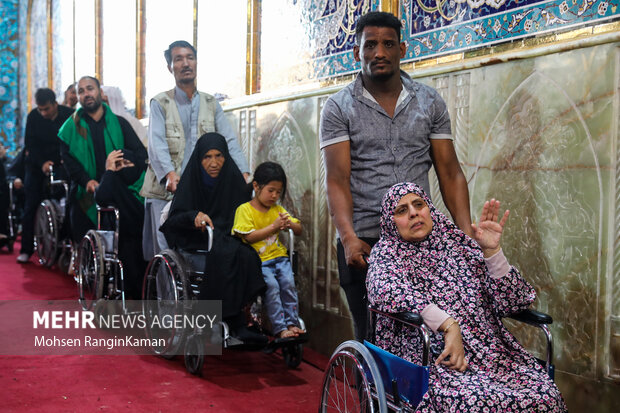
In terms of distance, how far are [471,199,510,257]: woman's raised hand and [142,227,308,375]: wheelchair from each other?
1462mm

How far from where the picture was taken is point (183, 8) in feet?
20.6

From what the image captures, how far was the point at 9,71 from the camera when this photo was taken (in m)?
11.1

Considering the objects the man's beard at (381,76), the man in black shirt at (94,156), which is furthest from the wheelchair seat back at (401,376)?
the man in black shirt at (94,156)

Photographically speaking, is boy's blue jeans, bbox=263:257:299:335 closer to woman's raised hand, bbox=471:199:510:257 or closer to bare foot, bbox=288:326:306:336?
bare foot, bbox=288:326:306:336

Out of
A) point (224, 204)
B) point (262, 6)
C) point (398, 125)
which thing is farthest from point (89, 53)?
point (398, 125)

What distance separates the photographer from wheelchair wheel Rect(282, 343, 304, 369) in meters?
3.66

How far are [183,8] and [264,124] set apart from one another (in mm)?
2197

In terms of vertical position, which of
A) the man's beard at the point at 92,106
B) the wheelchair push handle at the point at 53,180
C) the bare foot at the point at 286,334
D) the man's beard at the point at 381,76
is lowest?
the bare foot at the point at 286,334

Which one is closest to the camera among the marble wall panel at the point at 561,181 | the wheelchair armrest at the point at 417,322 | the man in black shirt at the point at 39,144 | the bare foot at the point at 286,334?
the wheelchair armrest at the point at 417,322

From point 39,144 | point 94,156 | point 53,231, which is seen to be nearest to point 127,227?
point 94,156

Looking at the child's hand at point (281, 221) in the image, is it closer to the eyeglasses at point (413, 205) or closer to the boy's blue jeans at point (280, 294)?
the boy's blue jeans at point (280, 294)

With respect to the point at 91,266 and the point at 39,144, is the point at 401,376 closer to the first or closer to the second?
the point at 91,266

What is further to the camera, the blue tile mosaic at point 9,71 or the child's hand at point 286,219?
the blue tile mosaic at point 9,71

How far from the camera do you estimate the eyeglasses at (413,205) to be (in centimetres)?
217
